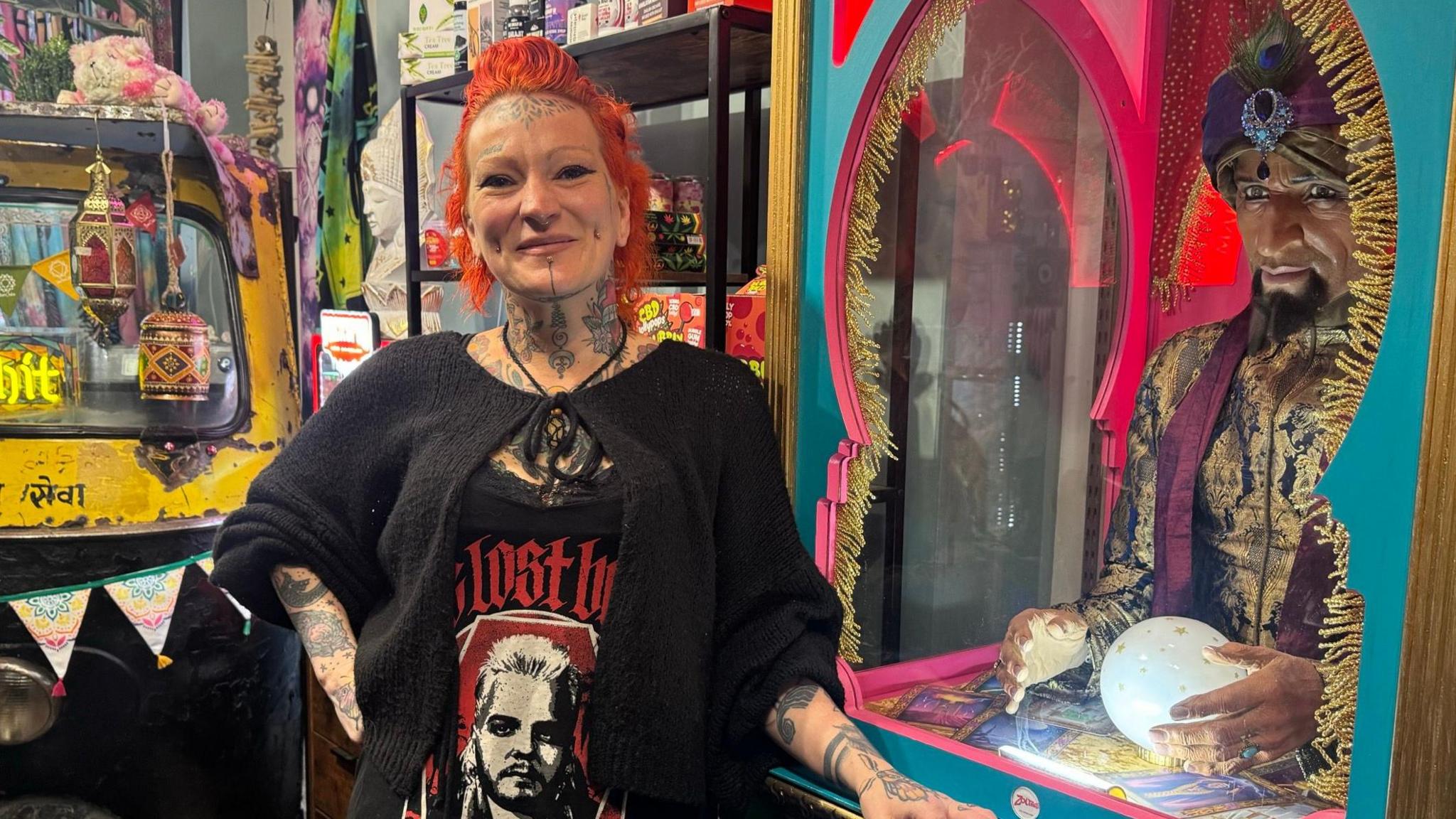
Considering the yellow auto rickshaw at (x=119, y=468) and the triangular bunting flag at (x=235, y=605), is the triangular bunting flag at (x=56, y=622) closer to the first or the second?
the yellow auto rickshaw at (x=119, y=468)

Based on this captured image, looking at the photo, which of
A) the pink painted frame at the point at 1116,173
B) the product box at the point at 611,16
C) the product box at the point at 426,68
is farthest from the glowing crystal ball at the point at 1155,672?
the product box at the point at 426,68

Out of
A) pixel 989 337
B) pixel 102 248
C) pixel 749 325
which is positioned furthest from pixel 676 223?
pixel 102 248

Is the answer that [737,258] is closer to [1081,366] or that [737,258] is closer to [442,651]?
[1081,366]

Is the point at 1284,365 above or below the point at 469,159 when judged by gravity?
below

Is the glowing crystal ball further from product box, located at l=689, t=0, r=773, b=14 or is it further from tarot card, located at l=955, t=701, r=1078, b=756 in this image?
product box, located at l=689, t=0, r=773, b=14

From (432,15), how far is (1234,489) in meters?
2.10

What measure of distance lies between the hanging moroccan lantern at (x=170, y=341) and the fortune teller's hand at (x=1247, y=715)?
2.33 meters

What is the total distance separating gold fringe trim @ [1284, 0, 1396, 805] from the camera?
96 centimetres

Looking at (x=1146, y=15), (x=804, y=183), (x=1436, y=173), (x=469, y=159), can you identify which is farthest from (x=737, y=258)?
(x=1436, y=173)

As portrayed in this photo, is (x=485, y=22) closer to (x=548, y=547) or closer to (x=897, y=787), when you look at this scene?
(x=548, y=547)

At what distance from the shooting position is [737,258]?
7.79 feet

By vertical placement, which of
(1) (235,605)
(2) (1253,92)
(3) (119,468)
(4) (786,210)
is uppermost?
(2) (1253,92)

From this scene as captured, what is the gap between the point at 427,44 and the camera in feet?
8.21

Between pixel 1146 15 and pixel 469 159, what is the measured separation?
35.3 inches
